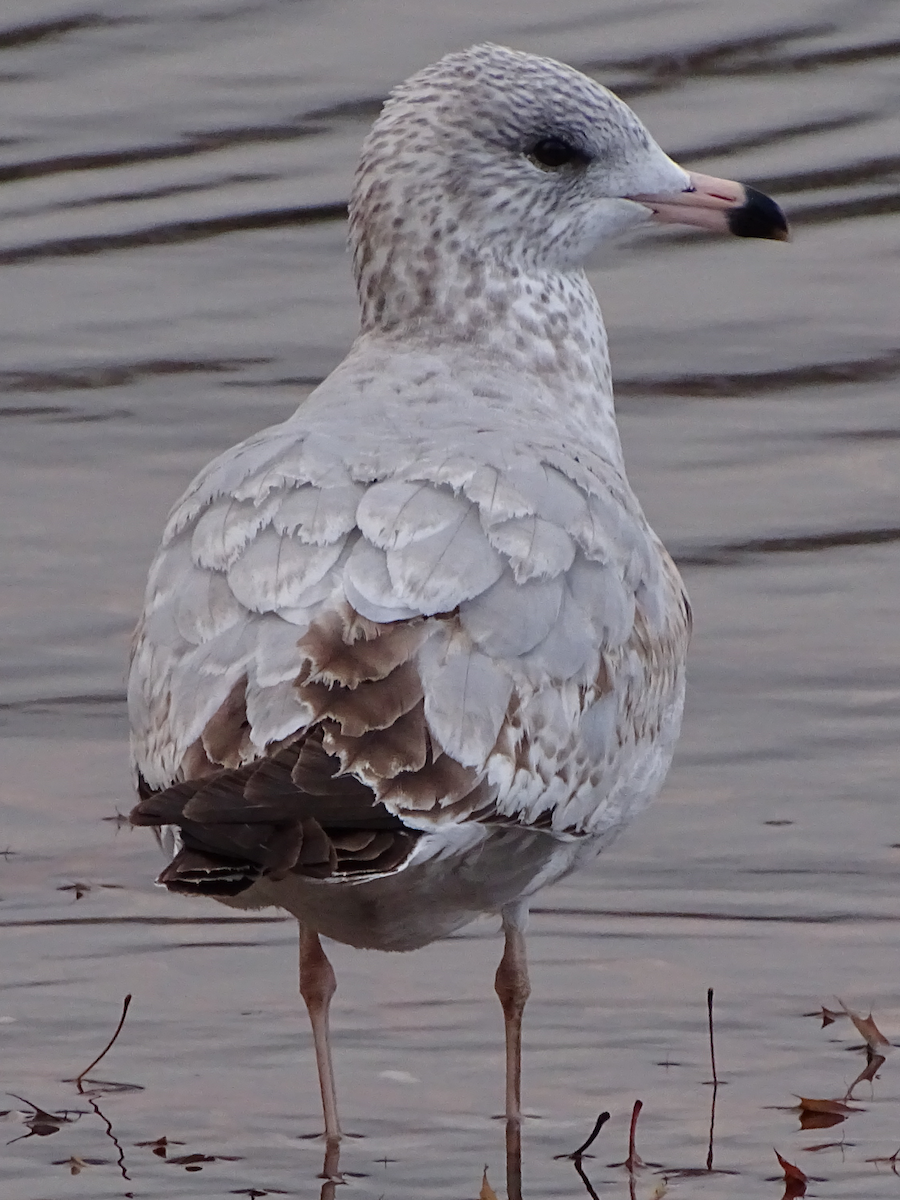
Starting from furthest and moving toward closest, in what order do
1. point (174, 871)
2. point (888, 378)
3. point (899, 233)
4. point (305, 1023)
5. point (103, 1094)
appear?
point (899, 233)
point (888, 378)
point (305, 1023)
point (103, 1094)
point (174, 871)

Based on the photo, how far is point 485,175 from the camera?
5.93 meters

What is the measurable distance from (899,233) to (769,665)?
305 centimetres

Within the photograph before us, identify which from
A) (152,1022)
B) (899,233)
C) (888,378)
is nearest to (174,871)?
(152,1022)

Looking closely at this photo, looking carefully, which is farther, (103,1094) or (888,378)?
(888,378)

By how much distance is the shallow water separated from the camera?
542 centimetres

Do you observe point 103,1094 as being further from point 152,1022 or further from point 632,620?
point 632,620

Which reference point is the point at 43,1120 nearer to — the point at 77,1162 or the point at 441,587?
the point at 77,1162

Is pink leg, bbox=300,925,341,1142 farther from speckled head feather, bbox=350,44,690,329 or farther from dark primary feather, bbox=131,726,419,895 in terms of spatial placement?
speckled head feather, bbox=350,44,690,329

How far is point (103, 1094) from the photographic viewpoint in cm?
543

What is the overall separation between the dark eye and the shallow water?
61.1 inches

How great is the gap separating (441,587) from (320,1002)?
1.16 m

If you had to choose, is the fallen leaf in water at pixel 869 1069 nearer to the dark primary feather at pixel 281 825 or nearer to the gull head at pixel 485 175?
the dark primary feather at pixel 281 825

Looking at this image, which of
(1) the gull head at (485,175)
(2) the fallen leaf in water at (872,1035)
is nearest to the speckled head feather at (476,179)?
(1) the gull head at (485,175)

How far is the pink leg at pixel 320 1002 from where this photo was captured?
530 cm
